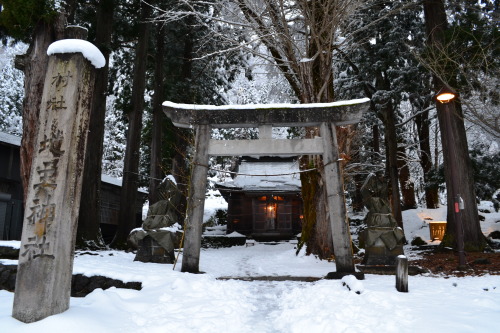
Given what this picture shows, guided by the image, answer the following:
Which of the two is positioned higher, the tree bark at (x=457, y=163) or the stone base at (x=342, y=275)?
the tree bark at (x=457, y=163)

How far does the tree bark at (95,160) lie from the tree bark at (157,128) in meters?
3.31

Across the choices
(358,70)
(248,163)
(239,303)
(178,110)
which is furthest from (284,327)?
(248,163)

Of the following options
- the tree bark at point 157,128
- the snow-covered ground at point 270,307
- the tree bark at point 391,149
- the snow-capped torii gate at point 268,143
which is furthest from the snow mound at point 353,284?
the tree bark at point 391,149

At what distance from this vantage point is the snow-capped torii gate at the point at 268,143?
26.4 ft

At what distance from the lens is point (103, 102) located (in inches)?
502

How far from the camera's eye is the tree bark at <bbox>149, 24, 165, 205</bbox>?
15609 millimetres

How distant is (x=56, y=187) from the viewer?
4.29 m

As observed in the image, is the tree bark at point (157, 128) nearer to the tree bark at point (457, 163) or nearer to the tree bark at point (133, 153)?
the tree bark at point (133, 153)

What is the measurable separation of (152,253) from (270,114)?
4.83 m

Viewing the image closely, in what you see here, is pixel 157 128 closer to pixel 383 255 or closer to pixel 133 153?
pixel 133 153

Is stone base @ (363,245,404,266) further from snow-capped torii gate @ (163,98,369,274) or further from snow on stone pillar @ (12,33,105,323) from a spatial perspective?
snow on stone pillar @ (12,33,105,323)

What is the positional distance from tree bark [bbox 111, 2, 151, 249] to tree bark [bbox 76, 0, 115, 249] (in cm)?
184

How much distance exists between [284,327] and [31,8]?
8.31 meters

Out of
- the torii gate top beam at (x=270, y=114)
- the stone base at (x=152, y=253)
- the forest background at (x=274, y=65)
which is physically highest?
the forest background at (x=274, y=65)
